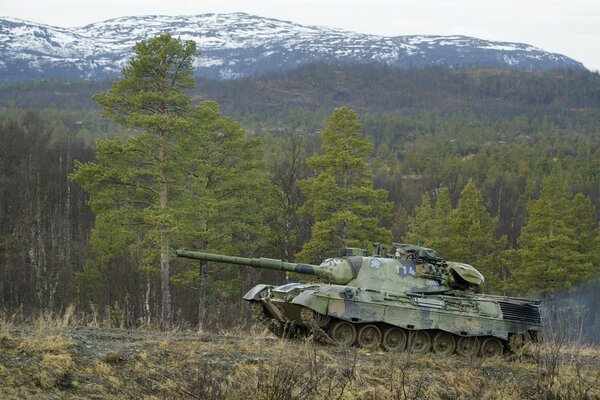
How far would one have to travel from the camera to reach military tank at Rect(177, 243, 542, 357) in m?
15.5

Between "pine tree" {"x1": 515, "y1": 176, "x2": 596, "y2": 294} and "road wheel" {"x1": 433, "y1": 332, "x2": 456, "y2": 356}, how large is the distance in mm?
21806

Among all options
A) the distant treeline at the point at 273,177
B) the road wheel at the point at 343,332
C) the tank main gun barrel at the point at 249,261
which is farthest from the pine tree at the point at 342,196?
the road wheel at the point at 343,332

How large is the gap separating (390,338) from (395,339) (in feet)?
0.36

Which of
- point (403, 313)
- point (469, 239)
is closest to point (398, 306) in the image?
point (403, 313)

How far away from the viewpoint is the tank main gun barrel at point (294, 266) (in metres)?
16.1

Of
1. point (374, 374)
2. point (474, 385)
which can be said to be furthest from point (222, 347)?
point (474, 385)

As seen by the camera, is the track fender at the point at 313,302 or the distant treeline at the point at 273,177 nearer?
the track fender at the point at 313,302

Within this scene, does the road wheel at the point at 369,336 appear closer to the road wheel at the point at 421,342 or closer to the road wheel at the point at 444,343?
the road wheel at the point at 421,342

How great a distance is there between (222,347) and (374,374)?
2581mm

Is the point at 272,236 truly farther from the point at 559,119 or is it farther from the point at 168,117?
the point at 559,119

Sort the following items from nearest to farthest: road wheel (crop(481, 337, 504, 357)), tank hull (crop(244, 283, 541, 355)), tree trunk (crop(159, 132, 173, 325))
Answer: tank hull (crop(244, 283, 541, 355)) < road wheel (crop(481, 337, 504, 357)) < tree trunk (crop(159, 132, 173, 325))

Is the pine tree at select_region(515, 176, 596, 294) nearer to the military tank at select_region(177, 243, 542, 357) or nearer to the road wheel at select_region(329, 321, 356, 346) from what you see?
the military tank at select_region(177, 243, 542, 357)

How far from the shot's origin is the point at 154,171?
25344 millimetres

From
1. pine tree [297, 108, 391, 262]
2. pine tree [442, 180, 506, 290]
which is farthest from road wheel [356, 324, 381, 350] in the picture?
pine tree [442, 180, 506, 290]
